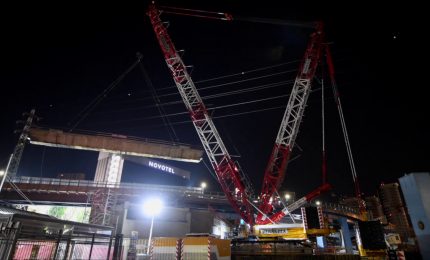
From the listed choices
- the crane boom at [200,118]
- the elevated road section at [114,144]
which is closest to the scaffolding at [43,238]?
the elevated road section at [114,144]

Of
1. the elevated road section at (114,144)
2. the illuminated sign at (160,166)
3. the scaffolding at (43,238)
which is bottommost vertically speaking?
the scaffolding at (43,238)

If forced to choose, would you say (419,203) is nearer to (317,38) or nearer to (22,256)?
(22,256)

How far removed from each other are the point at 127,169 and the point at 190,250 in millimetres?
41918

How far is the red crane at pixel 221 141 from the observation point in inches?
1253

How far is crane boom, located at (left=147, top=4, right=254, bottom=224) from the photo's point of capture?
33.9m

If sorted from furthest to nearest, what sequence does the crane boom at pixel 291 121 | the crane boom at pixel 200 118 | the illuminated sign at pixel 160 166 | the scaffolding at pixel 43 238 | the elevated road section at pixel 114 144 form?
1. the illuminated sign at pixel 160 166
2. the crane boom at pixel 200 118
3. the crane boom at pixel 291 121
4. the elevated road section at pixel 114 144
5. the scaffolding at pixel 43 238

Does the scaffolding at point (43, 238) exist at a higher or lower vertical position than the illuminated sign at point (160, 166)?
lower

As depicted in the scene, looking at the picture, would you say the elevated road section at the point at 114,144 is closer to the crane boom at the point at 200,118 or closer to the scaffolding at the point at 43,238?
the crane boom at the point at 200,118

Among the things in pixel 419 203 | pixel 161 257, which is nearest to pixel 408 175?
pixel 419 203

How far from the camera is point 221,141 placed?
112 feet

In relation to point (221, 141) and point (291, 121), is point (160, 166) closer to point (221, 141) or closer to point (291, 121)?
point (221, 141)

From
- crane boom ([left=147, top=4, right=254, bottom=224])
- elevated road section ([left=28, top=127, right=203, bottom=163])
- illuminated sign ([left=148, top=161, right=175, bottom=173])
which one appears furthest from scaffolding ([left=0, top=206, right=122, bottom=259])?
illuminated sign ([left=148, top=161, right=175, bottom=173])

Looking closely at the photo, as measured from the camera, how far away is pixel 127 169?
58844mm

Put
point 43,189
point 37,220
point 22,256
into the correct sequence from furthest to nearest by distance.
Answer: point 43,189 < point 22,256 < point 37,220
